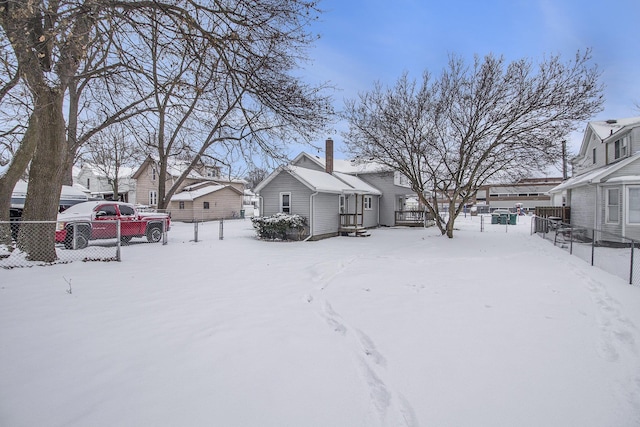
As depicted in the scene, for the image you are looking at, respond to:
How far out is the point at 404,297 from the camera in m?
6.29

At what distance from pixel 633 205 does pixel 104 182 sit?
171 feet

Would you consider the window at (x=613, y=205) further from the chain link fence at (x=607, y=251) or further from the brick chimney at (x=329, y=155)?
the brick chimney at (x=329, y=155)

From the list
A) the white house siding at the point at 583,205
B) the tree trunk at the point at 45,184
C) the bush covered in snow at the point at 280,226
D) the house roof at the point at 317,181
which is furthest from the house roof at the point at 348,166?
the tree trunk at the point at 45,184

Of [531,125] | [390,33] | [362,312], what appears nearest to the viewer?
[362,312]

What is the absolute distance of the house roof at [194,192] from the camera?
1246 inches

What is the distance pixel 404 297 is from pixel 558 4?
903 centimetres

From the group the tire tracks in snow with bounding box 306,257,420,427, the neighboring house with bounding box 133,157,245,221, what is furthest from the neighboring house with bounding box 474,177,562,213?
the tire tracks in snow with bounding box 306,257,420,427

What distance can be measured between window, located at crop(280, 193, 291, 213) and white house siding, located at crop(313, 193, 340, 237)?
1475 millimetres

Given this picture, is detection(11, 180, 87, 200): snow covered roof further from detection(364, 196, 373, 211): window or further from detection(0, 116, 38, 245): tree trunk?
detection(364, 196, 373, 211): window

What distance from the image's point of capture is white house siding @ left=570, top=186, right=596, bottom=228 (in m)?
15.5

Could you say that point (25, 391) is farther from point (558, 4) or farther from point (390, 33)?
point (558, 4)

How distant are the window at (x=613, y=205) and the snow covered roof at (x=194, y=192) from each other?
29.9 meters

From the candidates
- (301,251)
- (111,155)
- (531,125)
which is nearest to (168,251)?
(301,251)

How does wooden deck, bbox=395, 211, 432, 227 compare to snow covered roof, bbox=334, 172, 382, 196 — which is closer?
snow covered roof, bbox=334, 172, 382, 196
